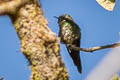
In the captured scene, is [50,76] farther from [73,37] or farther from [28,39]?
[73,37]

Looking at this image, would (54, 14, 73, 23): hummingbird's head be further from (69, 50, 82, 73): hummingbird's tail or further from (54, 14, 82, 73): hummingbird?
(69, 50, 82, 73): hummingbird's tail

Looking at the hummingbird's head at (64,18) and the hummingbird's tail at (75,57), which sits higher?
the hummingbird's head at (64,18)

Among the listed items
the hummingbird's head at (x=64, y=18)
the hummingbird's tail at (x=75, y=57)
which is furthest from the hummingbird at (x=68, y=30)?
the hummingbird's tail at (x=75, y=57)

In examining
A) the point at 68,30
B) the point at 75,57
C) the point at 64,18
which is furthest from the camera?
the point at 68,30

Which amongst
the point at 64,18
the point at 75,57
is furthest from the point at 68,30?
the point at 75,57

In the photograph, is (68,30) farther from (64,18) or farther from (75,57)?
(75,57)

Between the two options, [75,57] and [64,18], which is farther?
[64,18]

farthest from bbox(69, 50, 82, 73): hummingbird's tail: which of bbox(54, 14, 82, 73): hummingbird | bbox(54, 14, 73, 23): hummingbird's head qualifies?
bbox(54, 14, 73, 23): hummingbird's head

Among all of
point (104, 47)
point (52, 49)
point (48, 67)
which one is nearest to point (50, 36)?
point (52, 49)

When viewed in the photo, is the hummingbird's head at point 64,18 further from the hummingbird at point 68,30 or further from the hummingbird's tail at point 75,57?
the hummingbird's tail at point 75,57

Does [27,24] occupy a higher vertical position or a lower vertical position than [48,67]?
higher

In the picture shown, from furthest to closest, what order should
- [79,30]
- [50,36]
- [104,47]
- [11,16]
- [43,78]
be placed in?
1. [79,30]
2. [104,47]
3. [50,36]
4. [43,78]
5. [11,16]
